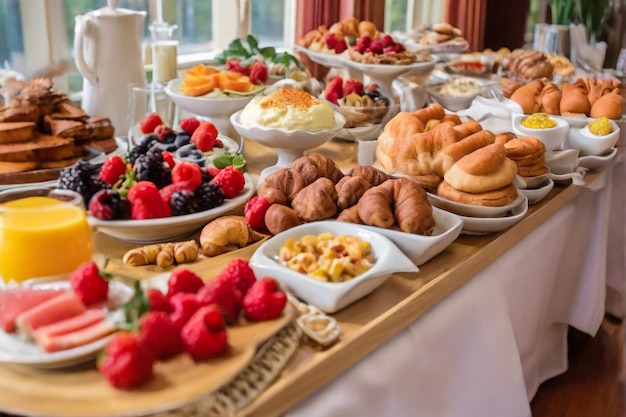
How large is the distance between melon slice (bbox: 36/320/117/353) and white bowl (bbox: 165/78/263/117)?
0.97 m

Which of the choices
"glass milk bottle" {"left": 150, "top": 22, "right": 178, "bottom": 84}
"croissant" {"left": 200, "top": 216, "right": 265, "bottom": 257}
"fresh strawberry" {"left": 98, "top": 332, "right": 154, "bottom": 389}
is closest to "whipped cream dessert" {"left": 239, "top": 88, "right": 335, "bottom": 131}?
"croissant" {"left": 200, "top": 216, "right": 265, "bottom": 257}

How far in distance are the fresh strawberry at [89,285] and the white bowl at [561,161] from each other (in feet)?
3.62

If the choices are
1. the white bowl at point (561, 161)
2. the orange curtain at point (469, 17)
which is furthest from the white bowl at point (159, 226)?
the orange curtain at point (469, 17)

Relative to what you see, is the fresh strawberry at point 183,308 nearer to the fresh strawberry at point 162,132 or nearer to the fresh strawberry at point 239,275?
→ the fresh strawberry at point 239,275

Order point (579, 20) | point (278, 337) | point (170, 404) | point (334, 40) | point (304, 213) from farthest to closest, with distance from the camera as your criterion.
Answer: point (579, 20) → point (334, 40) → point (304, 213) → point (278, 337) → point (170, 404)

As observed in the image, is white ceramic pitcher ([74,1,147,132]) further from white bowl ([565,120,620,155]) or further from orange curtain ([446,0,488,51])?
orange curtain ([446,0,488,51])

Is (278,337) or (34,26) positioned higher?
(34,26)

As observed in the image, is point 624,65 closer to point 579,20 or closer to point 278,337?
point 579,20

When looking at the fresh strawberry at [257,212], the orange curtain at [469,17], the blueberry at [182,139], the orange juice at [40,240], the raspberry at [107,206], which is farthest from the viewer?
the orange curtain at [469,17]

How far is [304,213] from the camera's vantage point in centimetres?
118

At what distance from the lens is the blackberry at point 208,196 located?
3.81 ft

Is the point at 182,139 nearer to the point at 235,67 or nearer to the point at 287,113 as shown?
the point at 287,113

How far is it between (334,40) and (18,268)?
1677mm

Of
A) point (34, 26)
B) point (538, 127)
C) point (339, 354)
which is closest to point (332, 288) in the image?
point (339, 354)
